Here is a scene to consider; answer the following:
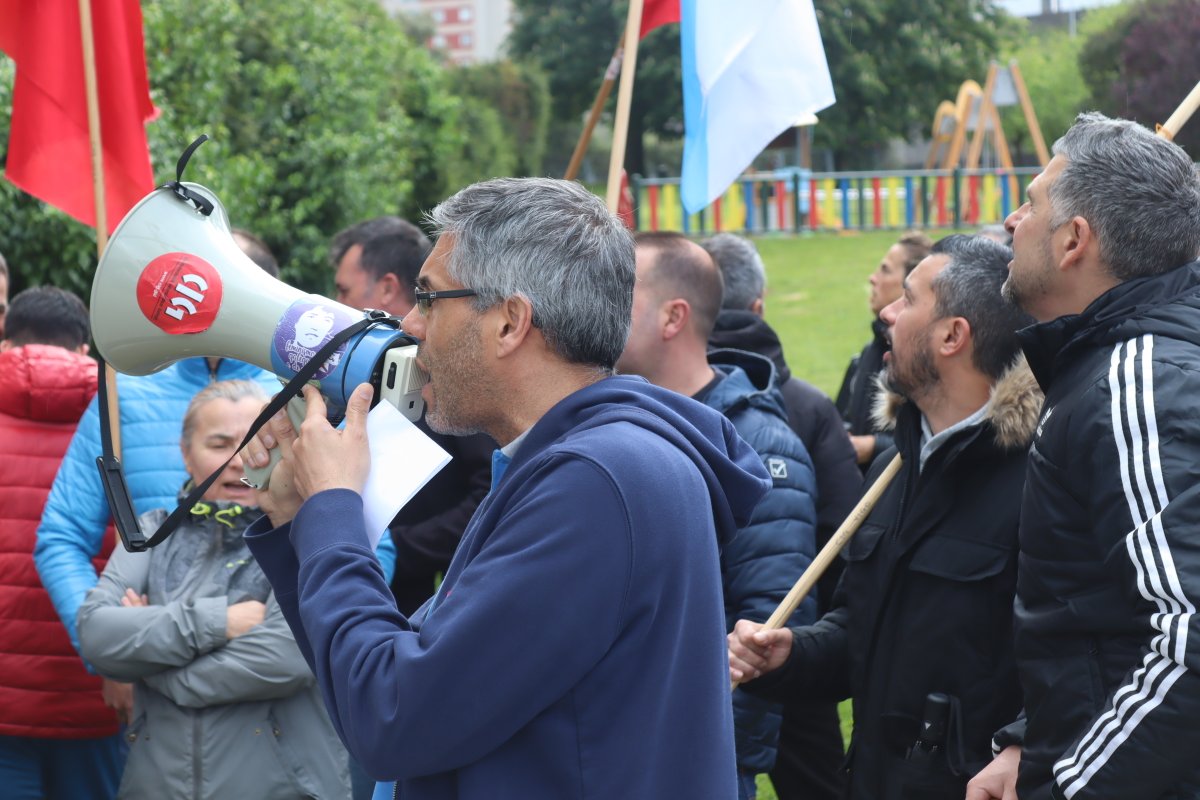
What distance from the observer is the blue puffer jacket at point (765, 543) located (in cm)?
349

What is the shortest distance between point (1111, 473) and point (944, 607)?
80cm

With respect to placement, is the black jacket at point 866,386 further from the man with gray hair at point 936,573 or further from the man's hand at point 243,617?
the man's hand at point 243,617

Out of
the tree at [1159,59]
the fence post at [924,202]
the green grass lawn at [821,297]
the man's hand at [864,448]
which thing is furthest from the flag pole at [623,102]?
the fence post at [924,202]

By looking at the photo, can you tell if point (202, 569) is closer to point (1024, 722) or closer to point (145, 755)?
point (145, 755)

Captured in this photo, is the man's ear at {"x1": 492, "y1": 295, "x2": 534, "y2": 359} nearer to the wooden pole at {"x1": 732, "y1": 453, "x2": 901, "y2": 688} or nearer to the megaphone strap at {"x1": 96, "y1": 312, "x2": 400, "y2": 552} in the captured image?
the megaphone strap at {"x1": 96, "y1": 312, "x2": 400, "y2": 552}

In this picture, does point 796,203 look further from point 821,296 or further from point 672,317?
point 672,317

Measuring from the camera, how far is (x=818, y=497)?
14.7 ft

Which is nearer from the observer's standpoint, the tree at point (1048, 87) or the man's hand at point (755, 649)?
the man's hand at point (755, 649)

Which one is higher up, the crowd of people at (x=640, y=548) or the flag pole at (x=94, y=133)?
the flag pole at (x=94, y=133)

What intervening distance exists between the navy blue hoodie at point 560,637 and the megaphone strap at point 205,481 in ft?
1.11

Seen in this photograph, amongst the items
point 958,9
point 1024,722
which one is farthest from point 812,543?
point 958,9

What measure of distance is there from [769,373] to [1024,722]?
161 centimetres

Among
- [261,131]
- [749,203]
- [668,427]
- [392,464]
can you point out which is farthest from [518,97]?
[668,427]

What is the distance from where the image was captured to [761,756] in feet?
11.4
